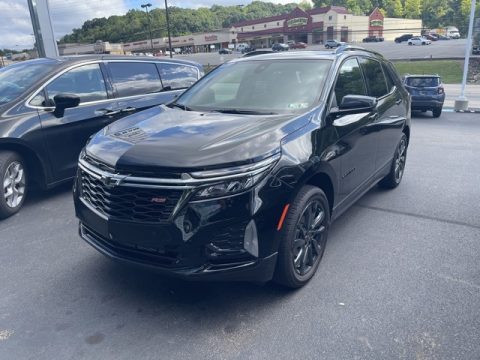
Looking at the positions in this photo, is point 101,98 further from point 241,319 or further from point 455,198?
point 455,198

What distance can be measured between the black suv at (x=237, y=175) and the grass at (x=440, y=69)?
97.3ft

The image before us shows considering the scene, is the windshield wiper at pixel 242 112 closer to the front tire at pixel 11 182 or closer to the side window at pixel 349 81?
the side window at pixel 349 81

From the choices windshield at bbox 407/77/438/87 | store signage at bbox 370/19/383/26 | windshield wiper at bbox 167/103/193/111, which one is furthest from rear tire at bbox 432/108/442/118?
store signage at bbox 370/19/383/26

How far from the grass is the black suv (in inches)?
1167

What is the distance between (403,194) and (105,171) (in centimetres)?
411

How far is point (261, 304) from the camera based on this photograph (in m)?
3.07

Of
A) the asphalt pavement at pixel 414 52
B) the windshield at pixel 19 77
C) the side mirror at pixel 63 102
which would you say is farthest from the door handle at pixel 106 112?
the asphalt pavement at pixel 414 52

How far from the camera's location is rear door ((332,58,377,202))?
3.69 meters

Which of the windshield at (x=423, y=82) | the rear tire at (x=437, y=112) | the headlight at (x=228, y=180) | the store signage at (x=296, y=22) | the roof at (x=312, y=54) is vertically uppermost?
the store signage at (x=296, y=22)

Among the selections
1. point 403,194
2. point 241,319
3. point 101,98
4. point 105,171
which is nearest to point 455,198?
point 403,194

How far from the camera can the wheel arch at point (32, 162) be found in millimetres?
4745

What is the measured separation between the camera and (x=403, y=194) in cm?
551

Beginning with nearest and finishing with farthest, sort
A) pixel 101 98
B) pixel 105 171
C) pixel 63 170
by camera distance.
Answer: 1. pixel 105 171
2. pixel 63 170
3. pixel 101 98

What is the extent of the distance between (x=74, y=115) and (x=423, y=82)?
12.1 meters
